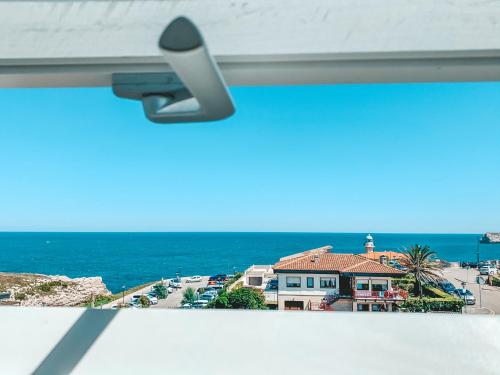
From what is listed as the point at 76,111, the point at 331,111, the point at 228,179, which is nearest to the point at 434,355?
the point at 76,111

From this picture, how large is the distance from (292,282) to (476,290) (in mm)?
3474

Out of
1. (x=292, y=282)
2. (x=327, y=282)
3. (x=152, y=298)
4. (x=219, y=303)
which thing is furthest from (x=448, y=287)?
(x=219, y=303)

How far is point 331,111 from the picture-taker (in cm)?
322

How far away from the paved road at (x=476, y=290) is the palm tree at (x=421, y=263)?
1.14 ft

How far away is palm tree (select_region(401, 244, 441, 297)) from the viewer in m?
6.55

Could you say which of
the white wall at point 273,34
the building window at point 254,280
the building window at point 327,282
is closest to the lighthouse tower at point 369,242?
the building window at point 327,282

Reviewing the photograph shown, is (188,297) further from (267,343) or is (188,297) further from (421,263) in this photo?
(421,263)

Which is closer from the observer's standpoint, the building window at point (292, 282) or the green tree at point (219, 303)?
the green tree at point (219, 303)

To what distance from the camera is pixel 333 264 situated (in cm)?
713

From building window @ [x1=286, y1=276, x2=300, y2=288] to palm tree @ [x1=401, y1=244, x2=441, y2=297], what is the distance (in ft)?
6.10

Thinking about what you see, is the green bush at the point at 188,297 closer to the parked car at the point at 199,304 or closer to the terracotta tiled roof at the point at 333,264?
the parked car at the point at 199,304

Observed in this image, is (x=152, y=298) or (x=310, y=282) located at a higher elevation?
(x=152, y=298)

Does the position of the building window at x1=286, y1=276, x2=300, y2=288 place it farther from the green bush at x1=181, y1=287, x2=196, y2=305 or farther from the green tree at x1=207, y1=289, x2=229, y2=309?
the green tree at x1=207, y1=289, x2=229, y2=309

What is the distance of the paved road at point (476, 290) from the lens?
106cm
